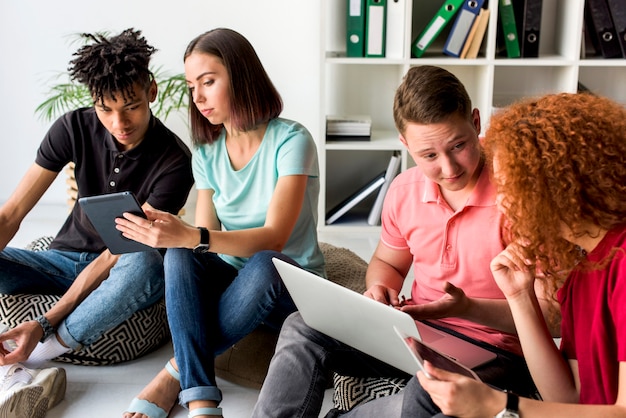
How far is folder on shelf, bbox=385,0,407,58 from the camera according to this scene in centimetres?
316

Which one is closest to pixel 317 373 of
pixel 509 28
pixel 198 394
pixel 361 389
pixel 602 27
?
pixel 361 389

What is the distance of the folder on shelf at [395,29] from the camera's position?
316 centimetres

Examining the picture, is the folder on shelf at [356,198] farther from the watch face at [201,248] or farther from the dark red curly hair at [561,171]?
the dark red curly hair at [561,171]

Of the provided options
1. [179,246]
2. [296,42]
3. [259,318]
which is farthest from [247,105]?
[296,42]

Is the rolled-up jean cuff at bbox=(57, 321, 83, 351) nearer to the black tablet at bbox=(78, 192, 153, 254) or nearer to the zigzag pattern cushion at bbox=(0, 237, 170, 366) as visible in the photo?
the zigzag pattern cushion at bbox=(0, 237, 170, 366)

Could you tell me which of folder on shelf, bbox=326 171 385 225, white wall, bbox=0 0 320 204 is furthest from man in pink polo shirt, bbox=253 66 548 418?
white wall, bbox=0 0 320 204

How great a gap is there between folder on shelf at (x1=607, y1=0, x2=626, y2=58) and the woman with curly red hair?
2.05m

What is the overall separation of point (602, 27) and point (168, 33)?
1.73m

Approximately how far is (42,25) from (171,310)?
2091 millimetres

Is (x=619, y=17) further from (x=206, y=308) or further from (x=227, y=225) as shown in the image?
(x=206, y=308)

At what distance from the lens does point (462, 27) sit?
3.16m

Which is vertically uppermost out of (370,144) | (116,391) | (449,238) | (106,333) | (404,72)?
(404,72)

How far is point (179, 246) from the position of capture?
1.85 meters

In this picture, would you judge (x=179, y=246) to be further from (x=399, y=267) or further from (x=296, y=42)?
(x=296, y=42)
